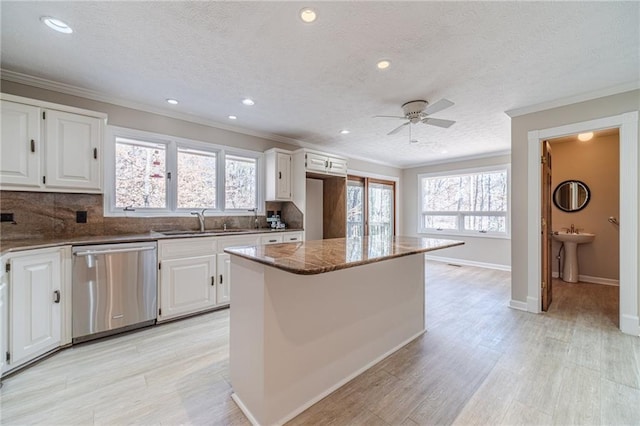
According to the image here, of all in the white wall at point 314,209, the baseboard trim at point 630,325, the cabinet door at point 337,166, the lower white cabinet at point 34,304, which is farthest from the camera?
the white wall at point 314,209

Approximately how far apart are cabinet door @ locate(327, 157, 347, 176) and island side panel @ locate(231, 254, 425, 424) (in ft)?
8.40

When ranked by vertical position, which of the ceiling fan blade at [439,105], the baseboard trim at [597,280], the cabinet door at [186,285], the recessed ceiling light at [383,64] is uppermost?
the recessed ceiling light at [383,64]

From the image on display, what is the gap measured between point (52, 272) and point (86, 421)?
1352mm

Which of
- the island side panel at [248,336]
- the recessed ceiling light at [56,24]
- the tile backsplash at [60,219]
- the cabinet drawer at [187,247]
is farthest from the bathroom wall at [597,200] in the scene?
the recessed ceiling light at [56,24]

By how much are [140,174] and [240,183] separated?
1329 mm

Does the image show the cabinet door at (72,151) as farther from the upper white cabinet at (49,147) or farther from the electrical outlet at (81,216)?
the electrical outlet at (81,216)

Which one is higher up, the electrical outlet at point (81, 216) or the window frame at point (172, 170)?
the window frame at point (172, 170)

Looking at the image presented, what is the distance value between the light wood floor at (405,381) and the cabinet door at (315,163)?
261 cm

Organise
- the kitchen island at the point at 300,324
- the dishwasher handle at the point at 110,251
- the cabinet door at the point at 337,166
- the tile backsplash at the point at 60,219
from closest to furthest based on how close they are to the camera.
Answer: the kitchen island at the point at 300,324 → the dishwasher handle at the point at 110,251 → the tile backsplash at the point at 60,219 → the cabinet door at the point at 337,166

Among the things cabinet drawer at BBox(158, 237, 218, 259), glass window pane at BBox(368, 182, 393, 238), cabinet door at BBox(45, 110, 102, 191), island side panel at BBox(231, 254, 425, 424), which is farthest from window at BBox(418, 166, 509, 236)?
cabinet door at BBox(45, 110, 102, 191)

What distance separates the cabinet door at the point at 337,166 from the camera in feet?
15.3

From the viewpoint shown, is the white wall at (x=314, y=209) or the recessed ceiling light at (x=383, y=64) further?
the white wall at (x=314, y=209)

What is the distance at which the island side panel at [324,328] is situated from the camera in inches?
60.5

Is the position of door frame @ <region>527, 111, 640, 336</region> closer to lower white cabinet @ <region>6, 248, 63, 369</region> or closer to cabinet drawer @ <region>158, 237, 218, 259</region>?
cabinet drawer @ <region>158, 237, 218, 259</region>
